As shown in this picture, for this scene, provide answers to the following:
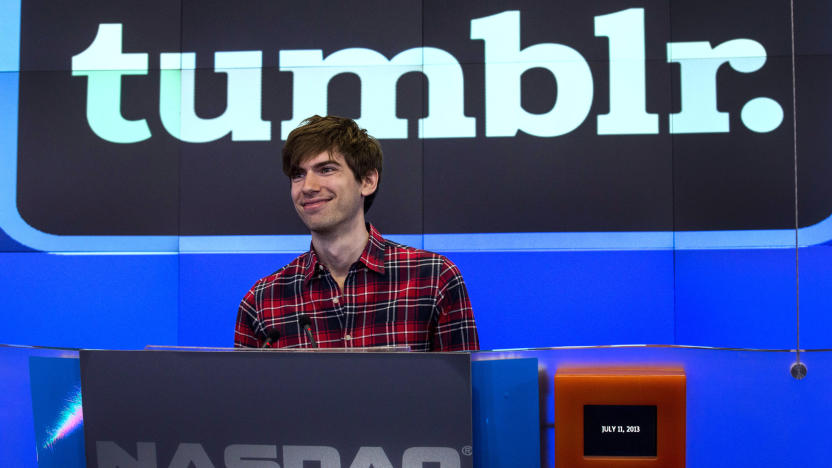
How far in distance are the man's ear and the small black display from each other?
3.40 ft

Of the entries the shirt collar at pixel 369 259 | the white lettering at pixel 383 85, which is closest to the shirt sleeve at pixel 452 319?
the shirt collar at pixel 369 259

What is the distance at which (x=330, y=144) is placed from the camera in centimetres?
170

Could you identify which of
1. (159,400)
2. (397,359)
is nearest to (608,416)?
(397,359)

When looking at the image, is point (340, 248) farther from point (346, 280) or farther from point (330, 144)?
point (330, 144)

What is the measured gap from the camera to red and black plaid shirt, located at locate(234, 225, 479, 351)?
1.69m

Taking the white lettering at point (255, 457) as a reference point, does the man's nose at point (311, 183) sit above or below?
above

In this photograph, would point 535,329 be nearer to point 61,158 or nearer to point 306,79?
point 306,79

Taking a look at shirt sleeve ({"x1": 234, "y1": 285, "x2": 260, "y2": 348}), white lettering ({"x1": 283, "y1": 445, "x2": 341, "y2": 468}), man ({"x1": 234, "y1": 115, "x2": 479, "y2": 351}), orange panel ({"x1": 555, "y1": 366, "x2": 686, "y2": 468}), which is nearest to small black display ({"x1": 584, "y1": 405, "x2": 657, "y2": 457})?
orange panel ({"x1": 555, "y1": 366, "x2": 686, "y2": 468})

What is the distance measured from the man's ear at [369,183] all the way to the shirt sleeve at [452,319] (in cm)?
26

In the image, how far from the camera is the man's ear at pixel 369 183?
1.79 m

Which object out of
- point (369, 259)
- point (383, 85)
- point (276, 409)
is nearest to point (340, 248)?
point (369, 259)

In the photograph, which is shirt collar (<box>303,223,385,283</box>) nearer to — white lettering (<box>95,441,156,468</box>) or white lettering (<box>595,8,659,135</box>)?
white lettering (<box>95,441,156,468</box>)

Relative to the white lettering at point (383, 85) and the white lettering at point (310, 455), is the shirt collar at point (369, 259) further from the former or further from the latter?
the white lettering at point (383, 85)

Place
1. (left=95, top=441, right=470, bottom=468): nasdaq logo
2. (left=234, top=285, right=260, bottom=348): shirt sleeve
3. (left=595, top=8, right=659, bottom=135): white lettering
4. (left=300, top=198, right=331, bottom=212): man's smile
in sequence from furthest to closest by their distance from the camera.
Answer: (left=595, top=8, right=659, bottom=135): white lettering
(left=234, top=285, right=260, bottom=348): shirt sleeve
(left=300, top=198, right=331, bottom=212): man's smile
(left=95, top=441, right=470, bottom=468): nasdaq logo
